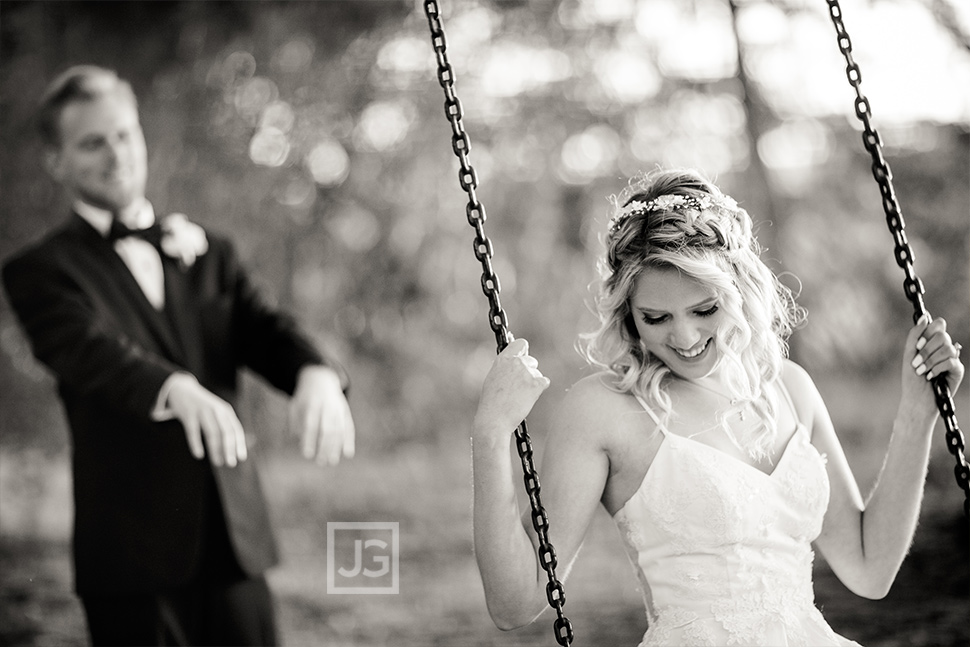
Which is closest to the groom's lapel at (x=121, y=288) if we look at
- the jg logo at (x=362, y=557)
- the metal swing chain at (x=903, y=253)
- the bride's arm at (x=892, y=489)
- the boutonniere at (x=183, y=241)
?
the boutonniere at (x=183, y=241)

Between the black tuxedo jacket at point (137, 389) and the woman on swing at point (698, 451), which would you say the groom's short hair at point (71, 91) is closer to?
the black tuxedo jacket at point (137, 389)

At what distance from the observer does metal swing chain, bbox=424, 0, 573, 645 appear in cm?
175

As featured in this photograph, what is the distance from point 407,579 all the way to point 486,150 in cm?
230

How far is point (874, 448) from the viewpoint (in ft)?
17.2

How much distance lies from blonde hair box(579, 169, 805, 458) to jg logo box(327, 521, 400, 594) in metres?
2.89

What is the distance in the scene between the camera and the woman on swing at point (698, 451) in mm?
1869

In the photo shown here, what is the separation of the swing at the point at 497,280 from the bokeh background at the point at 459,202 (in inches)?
114

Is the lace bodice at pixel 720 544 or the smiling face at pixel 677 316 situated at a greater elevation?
the smiling face at pixel 677 316

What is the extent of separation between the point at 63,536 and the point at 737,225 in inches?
157

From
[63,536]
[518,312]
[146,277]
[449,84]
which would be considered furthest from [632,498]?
[63,536]

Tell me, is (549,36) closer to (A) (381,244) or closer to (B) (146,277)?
(A) (381,244)

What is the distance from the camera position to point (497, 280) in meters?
1.95

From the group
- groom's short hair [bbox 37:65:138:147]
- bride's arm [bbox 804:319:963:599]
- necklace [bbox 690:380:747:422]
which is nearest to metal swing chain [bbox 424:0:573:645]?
necklace [bbox 690:380:747:422]

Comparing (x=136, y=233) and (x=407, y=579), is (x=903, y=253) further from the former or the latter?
(x=407, y=579)
